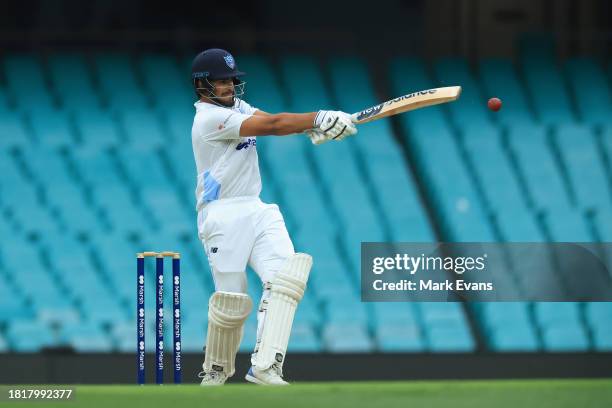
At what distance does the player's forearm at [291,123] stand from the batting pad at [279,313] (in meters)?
0.58

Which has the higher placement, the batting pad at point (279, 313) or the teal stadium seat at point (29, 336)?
the batting pad at point (279, 313)

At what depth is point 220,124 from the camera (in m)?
5.97

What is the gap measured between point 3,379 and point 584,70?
4.76 m

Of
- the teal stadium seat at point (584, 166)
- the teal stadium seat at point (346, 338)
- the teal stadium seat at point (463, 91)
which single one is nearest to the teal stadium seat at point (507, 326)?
the teal stadium seat at point (346, 338)

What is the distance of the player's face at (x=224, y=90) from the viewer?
6.10 metres

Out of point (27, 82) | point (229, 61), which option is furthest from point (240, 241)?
point (27, 82)

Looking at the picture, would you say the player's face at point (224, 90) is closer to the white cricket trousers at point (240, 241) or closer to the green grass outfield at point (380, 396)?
the white cricket trousers at point (240, 241)

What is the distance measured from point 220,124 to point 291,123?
33cm

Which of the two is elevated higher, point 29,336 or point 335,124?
point 335,124

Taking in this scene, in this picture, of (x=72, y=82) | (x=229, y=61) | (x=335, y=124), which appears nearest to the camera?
(x=335, y=124)

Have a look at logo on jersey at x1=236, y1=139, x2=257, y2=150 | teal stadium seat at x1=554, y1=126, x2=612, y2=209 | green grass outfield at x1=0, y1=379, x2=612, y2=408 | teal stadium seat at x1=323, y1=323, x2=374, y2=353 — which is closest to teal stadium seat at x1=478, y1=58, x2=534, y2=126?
teal stadium seat at x1=554, y1=126, x2=612, y2=209

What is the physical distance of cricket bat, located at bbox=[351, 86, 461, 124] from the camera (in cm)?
571

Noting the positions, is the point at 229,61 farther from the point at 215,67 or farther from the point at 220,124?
the point at 220,124

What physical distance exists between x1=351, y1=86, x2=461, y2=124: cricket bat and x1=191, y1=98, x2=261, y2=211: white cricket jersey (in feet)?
1.79
